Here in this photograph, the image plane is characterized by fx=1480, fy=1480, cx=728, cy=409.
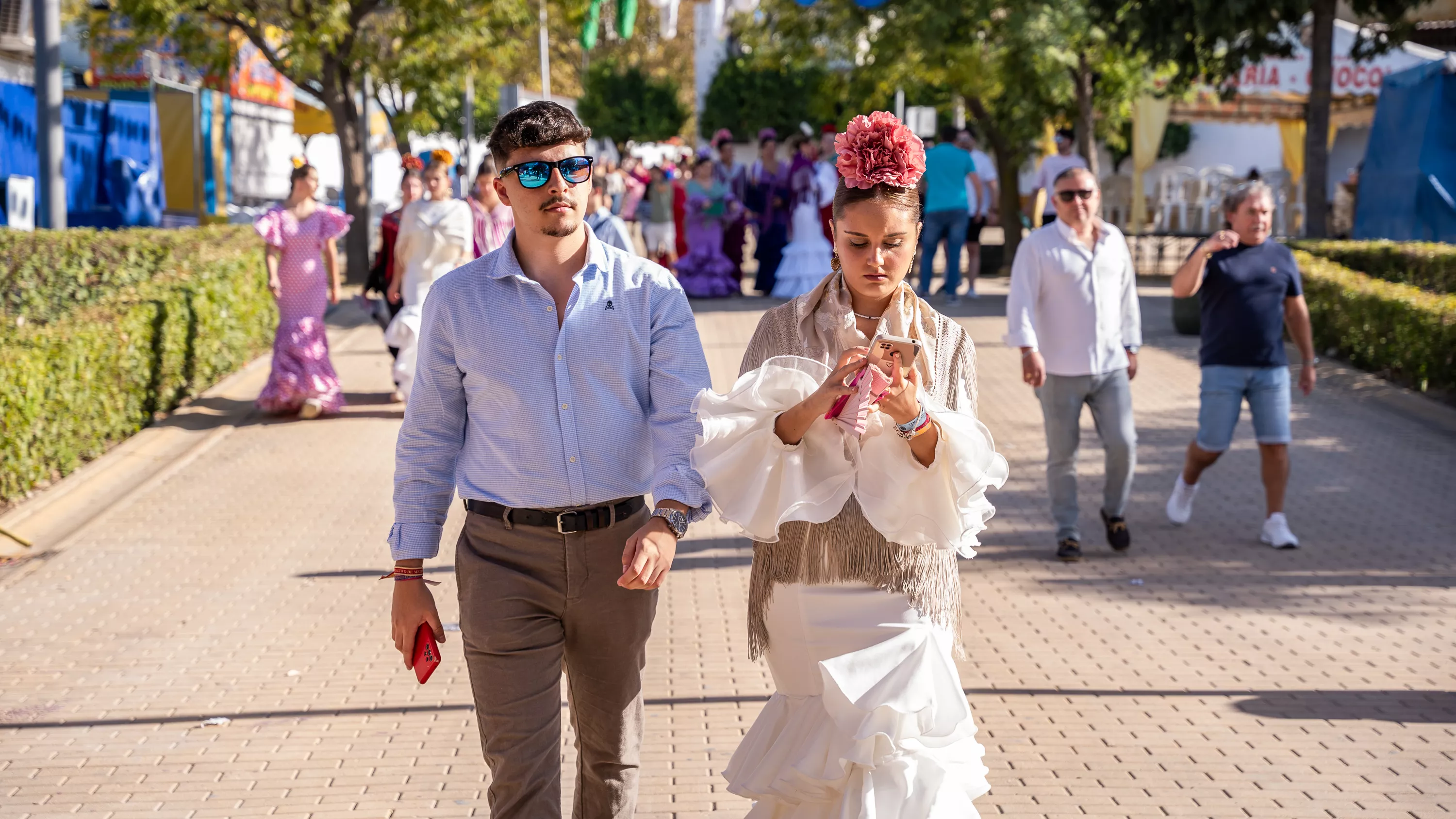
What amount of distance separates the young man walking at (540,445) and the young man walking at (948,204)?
570 inches

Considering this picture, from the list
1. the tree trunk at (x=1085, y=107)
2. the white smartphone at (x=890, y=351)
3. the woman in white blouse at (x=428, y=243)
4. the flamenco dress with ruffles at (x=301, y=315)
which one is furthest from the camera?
the tree trunk at (x=1085, y=107)

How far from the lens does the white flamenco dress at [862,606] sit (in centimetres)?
319

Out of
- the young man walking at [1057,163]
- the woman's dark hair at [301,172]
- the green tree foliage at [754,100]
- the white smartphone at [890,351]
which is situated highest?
the green tree foliage at [754,100]

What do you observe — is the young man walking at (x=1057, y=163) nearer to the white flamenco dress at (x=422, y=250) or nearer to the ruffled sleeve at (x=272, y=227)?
the white flamenco dress at (x=422, y=250)

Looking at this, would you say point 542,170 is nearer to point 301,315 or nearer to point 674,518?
point 674,518

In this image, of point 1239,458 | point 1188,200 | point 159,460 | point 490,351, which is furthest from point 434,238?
point 1188,200

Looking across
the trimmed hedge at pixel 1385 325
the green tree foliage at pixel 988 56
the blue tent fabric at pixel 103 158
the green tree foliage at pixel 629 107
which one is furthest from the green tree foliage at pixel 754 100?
the trimmed hedge at pixel 1385 325

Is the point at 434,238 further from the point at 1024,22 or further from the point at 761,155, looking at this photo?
the point at 1024,22

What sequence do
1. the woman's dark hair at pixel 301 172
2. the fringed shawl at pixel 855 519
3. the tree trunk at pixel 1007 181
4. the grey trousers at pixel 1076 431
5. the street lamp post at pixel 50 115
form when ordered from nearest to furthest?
→ the fringed shawl at pixel 855 519, the grey trousers at pixel 1076 431, the woman's dark hair at pixel 301 172, the street lamp post at pixel 50 115, the tree trunk at pixel 1007 181

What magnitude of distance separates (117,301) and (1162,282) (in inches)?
629

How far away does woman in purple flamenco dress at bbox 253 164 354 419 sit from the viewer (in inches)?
449

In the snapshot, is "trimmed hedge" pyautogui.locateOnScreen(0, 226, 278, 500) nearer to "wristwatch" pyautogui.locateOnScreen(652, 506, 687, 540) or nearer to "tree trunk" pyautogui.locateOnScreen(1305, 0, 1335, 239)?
"wristwatch" pyautogui.locateOnScreen(652, 506, 687, 540)

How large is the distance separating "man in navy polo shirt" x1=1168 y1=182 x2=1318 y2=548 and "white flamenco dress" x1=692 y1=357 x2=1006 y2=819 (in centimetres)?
481

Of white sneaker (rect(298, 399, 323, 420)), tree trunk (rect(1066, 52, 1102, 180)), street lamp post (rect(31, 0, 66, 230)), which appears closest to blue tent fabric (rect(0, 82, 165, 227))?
street lamp post (rect(31, 0, 66, 230))
